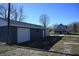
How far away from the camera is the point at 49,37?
8641mm

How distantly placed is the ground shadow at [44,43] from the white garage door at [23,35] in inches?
16.6

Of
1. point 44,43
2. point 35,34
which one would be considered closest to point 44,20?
point 44,43

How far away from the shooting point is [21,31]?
9531 millimetres

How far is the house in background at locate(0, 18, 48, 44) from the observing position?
8.69 meters

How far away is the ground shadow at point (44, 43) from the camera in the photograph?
827cm

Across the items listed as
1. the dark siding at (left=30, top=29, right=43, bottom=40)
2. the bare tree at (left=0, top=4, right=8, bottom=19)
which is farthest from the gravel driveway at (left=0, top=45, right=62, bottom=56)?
the bare tree at (left=0, top=4, right=8, bottom=19)

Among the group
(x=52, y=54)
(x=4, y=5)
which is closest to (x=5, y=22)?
Result: (x=4, y=5)

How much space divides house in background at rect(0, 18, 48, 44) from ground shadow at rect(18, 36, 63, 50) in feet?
0.90

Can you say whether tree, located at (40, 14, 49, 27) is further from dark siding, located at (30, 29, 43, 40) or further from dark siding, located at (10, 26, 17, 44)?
dark siding, located at (10, 26, 17, 44)

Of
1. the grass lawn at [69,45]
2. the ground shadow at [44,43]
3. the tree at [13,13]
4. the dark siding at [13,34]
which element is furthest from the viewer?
the dark siding at [13,34]

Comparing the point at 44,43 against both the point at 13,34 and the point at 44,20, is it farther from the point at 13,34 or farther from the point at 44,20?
the point at 13,34

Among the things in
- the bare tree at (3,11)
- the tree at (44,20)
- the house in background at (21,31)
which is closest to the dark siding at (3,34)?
the house in background at (21,31)

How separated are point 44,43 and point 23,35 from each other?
1572 mm

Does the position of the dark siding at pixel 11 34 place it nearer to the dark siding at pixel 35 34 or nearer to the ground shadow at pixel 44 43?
the ground shadow at pixel 44 43
